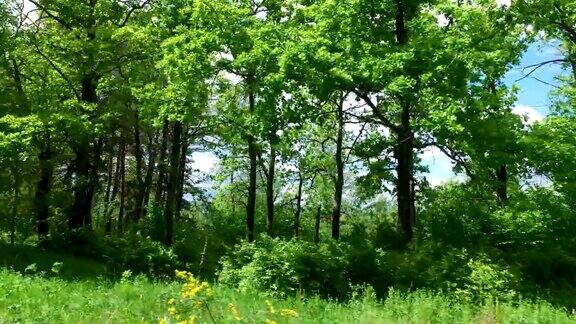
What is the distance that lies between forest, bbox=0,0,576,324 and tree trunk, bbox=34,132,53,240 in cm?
9

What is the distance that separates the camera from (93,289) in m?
13.0

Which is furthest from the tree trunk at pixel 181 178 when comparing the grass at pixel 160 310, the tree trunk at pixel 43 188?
the grass at pixel 160 310

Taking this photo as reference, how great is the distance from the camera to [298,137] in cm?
2155

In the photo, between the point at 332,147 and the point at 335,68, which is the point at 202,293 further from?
the point at 332,147

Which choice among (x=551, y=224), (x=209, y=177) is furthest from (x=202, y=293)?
(x=209, y=177)

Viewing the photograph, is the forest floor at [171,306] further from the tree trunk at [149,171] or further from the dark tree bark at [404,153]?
the tree trunk at [149,171]

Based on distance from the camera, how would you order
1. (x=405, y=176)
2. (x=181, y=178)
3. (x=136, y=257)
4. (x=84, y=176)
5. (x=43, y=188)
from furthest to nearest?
(x=181, y=178) < (x=84, y=176) < (x=43, y=188) < (x=405, y=176) < (x=136, y=257)

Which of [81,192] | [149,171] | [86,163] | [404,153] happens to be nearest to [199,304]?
[404,153]

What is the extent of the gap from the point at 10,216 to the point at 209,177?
17.6 metres

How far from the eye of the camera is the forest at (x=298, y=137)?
13.8 meters

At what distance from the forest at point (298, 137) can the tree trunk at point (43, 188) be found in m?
0.09

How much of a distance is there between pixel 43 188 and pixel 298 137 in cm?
1240

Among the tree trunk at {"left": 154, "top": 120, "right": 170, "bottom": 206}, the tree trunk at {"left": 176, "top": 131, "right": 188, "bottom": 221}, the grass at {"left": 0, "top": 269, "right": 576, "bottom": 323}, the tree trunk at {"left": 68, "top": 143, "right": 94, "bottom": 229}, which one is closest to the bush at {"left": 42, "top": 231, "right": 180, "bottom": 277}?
the tree trunk at {"left": 68, "top": 143, "right": 94, "bottom": 229}

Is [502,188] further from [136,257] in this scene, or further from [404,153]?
[136,257]
